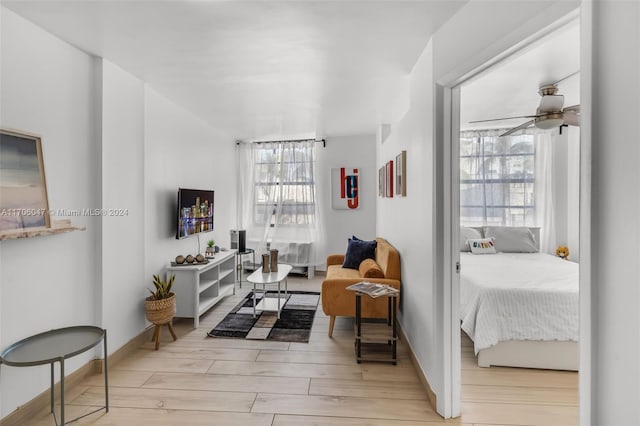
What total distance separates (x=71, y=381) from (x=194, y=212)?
1986 millimetres

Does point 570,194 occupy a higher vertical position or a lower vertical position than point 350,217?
higher

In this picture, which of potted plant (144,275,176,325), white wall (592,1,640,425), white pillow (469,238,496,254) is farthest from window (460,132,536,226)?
potted plant (144,275,176,325)

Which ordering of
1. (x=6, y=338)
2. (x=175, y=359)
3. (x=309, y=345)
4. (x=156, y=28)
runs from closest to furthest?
(x=6, y=338) → (x=156, y=28) → (x=175, y=359) → (x=309, y=345)

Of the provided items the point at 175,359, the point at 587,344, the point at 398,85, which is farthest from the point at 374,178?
the point at 587,344

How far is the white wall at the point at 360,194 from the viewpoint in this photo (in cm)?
539

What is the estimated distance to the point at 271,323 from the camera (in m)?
3.40

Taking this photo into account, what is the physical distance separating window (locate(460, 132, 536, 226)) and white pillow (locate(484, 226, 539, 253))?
14.2 inches

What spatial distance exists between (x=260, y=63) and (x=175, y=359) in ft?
8.42

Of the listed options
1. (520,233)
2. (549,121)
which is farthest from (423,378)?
(520,233)

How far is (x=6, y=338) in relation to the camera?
1816mm

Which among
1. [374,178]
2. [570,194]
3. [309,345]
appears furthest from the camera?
[374,178]

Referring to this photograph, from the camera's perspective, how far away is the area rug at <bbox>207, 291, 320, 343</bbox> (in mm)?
3100

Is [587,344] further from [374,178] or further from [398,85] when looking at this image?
[374,178]

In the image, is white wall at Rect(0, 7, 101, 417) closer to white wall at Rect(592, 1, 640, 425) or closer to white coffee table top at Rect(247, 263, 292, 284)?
white coffee table top at Rect(247, 263, 292, 284)
